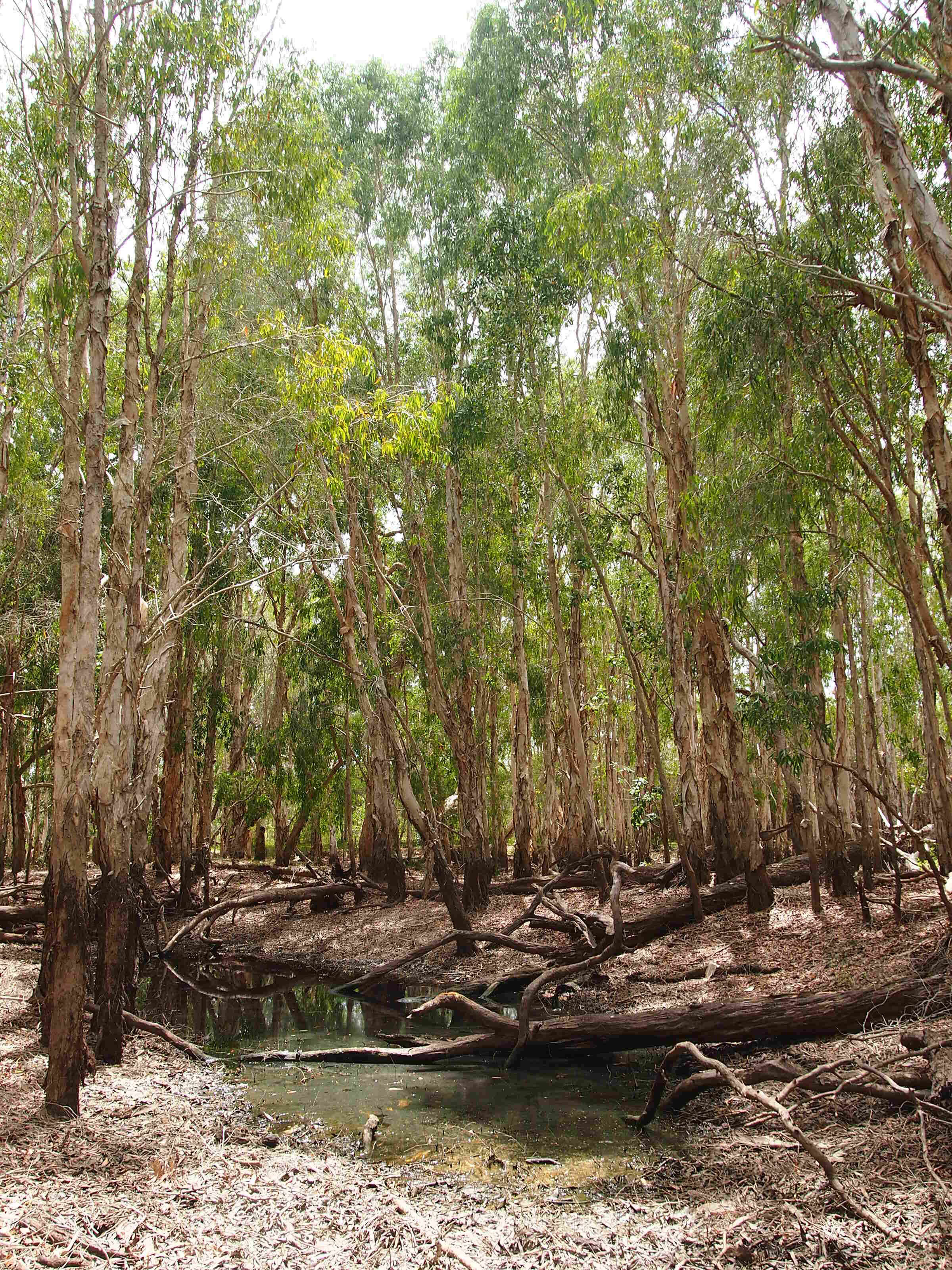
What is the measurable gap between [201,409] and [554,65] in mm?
8761

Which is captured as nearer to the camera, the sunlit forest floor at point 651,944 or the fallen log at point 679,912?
the sunlit forest floor at point 651,944

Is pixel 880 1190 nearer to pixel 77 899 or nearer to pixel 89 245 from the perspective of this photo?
Answer: pixel 77 899

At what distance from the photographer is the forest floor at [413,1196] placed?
158 inches

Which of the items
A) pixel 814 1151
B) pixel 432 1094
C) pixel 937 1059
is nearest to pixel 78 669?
pixel 432 1094

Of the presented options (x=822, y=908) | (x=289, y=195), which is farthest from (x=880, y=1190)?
(x=289, y=195)

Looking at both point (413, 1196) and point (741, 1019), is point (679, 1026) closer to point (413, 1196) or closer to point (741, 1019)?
point (741, 1019)

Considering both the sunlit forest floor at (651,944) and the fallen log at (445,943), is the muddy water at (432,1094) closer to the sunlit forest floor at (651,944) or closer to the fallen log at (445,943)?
the fallen log at (445,943)

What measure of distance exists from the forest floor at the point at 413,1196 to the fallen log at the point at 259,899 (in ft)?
16.8

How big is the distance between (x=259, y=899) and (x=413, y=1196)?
30.5 ft

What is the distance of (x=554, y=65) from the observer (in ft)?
49.2

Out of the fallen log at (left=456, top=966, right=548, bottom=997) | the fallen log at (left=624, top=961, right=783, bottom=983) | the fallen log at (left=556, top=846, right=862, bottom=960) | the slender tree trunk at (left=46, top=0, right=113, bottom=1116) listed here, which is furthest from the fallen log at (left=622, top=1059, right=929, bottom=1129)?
the fallen log at (left=556, top=846, right=862, bottom=960)

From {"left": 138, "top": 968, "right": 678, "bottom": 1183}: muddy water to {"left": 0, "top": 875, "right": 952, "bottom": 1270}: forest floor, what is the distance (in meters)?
0.25

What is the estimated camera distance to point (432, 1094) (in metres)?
7.04

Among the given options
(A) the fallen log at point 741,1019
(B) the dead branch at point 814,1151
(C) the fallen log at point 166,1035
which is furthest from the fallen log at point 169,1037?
(B) the dead branch at point 814,1151
